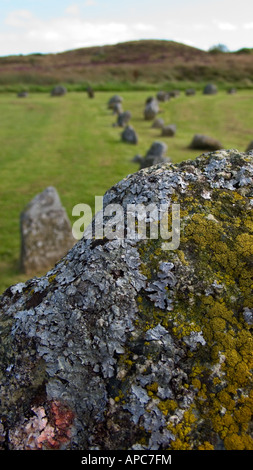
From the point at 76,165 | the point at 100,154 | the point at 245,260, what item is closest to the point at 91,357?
the point at 245,260

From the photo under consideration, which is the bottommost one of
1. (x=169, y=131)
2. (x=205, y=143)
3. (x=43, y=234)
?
(x=43, y=234)

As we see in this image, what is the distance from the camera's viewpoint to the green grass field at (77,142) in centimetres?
1044

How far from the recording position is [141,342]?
1.75m

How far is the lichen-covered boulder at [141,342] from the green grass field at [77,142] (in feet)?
16.8

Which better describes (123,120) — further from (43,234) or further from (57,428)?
(57,428)

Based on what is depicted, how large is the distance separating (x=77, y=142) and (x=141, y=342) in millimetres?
15571

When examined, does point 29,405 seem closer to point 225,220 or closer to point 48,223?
point 225,220

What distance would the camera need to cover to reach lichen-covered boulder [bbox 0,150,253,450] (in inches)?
61.9

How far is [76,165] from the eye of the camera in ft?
44.3

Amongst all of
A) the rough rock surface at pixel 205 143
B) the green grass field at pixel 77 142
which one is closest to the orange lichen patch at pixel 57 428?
the green grass field at pixel 77 142

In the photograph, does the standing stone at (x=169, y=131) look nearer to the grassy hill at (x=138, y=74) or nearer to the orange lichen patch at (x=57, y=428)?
the orange lichen patch at (x=57, y=428)

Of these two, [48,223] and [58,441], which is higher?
[58,441]

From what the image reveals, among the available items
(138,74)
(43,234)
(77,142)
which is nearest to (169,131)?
(77,142)

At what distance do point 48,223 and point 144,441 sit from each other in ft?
20.1
